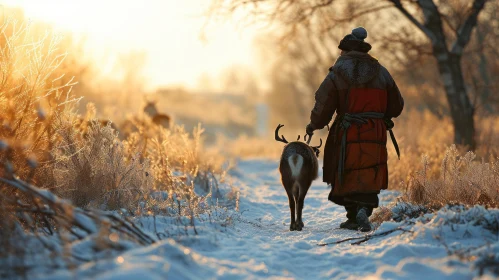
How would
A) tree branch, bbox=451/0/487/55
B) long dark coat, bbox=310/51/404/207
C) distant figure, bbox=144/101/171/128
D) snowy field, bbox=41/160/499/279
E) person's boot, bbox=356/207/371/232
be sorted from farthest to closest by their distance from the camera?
1. distant figure, bbox=144/101/171/128
2. tree branch, bbox=451/0/487/55
3. long dark coat, bbox=310/51/404/207
4. person's boot, bbox=356/207/371/232
5. snowy field, bbox=41/160/499/279

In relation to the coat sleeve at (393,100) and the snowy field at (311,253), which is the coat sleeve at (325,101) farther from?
the snowy field at (311,253)

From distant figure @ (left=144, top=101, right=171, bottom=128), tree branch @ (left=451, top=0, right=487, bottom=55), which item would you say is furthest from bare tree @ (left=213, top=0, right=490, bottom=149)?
distant figure @ (left=144, top=101, right=171, bottom=128)

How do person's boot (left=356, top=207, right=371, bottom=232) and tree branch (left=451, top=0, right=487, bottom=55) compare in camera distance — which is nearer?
person's boot (left=356, top=207, right=371, bottom=232)

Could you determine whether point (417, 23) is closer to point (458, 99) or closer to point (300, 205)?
point (458, 99)

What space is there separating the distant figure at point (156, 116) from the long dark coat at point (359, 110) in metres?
5.34

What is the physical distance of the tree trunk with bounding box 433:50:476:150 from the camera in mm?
9430

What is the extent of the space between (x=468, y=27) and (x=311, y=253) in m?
6.40

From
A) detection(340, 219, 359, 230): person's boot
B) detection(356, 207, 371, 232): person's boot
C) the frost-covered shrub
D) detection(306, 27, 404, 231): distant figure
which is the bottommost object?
detection(340, 219, 359, 230): person's boot

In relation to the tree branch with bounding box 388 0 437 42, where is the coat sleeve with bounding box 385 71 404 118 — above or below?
below

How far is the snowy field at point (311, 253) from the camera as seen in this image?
10.6ft

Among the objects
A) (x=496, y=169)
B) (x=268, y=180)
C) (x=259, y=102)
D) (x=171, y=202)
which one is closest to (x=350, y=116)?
(x=496, y=169)

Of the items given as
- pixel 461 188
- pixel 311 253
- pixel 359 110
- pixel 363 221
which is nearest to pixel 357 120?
pixel 359 110

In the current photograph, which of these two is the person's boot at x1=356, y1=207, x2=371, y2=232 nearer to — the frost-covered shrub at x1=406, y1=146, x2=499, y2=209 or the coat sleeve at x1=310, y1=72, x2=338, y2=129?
the frost-covered shrub at x1=406, y1=146, x2=499, y2=209

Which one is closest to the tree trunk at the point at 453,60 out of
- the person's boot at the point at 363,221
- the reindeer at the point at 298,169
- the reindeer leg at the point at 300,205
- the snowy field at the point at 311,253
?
the person's boot at the point at 363,221
